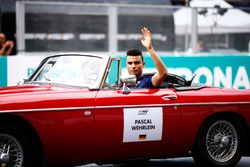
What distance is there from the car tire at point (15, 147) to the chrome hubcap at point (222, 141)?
228 cm

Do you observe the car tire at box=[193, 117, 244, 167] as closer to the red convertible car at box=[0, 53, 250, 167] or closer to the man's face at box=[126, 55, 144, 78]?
the red convertible car at box=[0, 53, 250, 167]

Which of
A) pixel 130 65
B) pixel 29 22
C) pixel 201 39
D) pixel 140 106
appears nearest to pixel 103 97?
pixel 140 106

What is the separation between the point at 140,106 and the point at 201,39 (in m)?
8.11

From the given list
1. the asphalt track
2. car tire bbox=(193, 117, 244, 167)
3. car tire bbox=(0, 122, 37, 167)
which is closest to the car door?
car tire bbox=(193, 117, 244, 167)

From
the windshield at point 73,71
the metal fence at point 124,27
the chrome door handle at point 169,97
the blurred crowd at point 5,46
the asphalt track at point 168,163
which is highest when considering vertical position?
the metal fence at point 124,27

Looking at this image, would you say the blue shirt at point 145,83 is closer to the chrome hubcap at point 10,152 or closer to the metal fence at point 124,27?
the chrome hubcap at point 10,152

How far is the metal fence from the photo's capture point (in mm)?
13781

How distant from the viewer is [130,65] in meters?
8.20

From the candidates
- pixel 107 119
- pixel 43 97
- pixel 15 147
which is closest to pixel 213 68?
pixel 107 119

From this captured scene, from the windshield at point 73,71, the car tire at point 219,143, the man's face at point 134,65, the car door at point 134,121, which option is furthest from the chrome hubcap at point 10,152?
the car tire at point 219,143

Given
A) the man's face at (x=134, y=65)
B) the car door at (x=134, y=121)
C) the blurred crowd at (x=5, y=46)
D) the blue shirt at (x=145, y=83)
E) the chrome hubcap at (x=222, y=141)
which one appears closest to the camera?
the car door at (x=134, y=121)

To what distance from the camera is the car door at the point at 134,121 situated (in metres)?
7.16

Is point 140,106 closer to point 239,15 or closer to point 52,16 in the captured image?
point 52,16

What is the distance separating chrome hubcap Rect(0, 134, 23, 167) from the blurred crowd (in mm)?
7117
